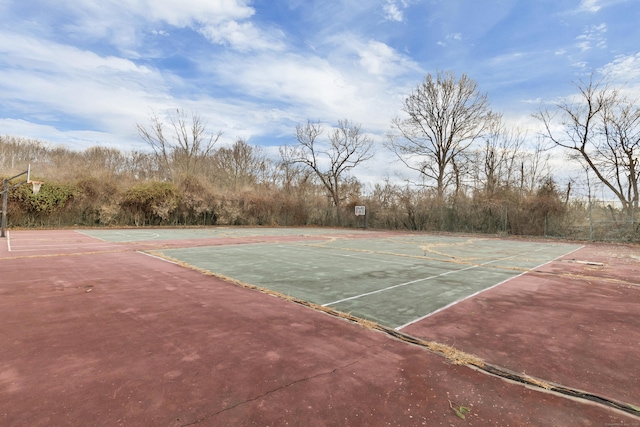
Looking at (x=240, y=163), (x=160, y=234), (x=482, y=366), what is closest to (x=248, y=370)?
(x=482, y=366)

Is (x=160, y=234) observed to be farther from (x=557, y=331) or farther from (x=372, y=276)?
(x=557, y=331)

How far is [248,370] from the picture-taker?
2.83 m

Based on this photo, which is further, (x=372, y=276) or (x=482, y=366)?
(x=372, y=276)

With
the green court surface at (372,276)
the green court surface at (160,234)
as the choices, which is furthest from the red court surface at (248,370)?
the green court surface at (160,234)

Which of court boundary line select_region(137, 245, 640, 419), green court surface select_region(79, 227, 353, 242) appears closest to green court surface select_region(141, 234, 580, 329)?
court boundary line select_region(137, 245, 640, 419)

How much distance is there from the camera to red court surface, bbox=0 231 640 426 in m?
2.22

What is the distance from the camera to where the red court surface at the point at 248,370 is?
2.22 meters

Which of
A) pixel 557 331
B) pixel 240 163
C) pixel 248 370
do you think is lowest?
pixel 248 370

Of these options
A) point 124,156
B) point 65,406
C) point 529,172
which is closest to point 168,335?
point 65,406

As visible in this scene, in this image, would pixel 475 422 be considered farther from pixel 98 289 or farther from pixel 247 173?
pixel 247 173

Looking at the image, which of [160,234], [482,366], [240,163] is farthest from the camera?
[240,163]

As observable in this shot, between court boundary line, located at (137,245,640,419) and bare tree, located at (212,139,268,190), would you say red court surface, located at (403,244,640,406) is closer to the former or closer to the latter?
court boundary line, located at (137,245,640,419)

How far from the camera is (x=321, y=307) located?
4.73 meters

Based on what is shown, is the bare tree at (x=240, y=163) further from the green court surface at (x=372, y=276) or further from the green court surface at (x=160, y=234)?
Answer: the green court surface at (x=372, y=276)
